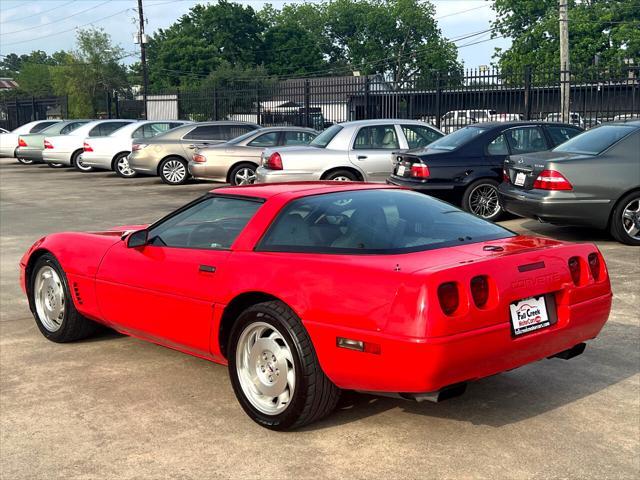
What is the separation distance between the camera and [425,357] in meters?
3.79

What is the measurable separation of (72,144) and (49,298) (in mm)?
19116

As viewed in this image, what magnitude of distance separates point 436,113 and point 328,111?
23.3 feet

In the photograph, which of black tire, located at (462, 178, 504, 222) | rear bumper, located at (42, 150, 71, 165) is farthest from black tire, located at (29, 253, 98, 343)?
rear bumper, located at (42, 150, 71, 165)

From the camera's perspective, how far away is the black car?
38.5ft

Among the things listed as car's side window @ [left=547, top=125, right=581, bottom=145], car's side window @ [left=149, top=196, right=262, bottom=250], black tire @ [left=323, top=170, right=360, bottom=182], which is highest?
car's side window @ [left=547, top=125, right=581, bottom=145]

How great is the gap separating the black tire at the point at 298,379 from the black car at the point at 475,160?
7638 mm

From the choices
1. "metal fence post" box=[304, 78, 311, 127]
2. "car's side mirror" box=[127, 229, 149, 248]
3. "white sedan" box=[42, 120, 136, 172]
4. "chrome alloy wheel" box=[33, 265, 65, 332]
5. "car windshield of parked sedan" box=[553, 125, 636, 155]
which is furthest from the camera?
"metal fence post" box=[304, 78, 311, 127]

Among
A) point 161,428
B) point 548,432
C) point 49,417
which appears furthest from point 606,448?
point 49,417

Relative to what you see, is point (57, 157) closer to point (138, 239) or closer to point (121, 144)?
point (121, 144)

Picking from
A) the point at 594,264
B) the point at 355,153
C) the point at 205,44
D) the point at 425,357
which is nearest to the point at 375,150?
the point at 355,153

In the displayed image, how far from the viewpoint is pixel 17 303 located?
7.43m

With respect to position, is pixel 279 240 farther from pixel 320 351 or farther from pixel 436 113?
pixel 436 113

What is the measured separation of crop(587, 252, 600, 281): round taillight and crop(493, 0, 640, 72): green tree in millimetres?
63822

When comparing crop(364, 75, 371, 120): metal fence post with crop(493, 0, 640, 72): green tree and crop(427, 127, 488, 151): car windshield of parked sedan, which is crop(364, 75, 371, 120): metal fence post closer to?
crop(427, 127, 488, 151): car windshield of parked sedan
